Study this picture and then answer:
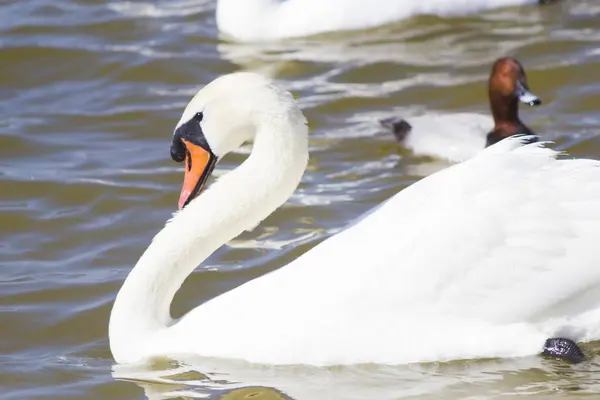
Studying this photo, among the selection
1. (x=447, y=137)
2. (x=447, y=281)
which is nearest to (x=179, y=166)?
(x=447, y=137)

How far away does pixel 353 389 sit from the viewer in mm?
5691

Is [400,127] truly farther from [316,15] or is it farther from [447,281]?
[447,281]

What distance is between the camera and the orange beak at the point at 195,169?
6301 mm

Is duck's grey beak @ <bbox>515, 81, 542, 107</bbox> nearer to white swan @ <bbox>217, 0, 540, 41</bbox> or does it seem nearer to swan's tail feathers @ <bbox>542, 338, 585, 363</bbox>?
white swan @ <bbox>217, 0, 540, 41</bbox>

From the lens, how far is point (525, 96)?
9.34 meters

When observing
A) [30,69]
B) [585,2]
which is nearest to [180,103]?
[30,69]

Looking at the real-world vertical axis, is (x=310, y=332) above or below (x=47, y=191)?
below

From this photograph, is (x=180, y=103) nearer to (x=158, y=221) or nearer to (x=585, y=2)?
Result: (x=158, y=221)

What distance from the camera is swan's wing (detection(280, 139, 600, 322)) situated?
579 cm

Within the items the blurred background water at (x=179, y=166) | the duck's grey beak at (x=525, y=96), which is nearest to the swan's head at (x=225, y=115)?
the blurred background water at (x=179, y=166)

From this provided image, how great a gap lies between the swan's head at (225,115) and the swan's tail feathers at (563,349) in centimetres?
145

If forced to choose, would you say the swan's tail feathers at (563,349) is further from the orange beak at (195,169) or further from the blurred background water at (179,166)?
the orange beak at (195,169)

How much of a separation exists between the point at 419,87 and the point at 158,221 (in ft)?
10.5

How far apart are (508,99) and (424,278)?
384 cm
